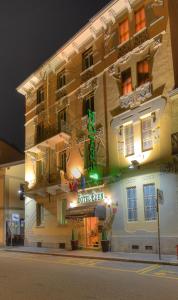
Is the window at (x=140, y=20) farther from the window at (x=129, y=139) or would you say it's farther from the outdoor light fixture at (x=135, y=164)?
the outdoor light fixture at (x=135, y=164)

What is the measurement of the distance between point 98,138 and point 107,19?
25.7ft

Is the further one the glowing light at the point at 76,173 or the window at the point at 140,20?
the glowing light at the point at 76,173

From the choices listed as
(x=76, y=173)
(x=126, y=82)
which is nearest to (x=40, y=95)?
(x=76, y=173)

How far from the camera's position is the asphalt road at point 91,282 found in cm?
968

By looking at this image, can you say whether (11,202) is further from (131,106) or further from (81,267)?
(81,267)

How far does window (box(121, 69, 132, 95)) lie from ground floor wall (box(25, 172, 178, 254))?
5.33 metres

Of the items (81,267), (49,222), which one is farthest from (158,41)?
(49,222)

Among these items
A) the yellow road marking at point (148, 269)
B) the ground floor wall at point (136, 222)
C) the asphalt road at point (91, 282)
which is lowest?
the yellow road marking at point (148, 269)

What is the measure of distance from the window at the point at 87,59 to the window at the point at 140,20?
482cm

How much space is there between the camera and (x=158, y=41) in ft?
68.3

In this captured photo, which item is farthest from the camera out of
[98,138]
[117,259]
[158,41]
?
[98,138]

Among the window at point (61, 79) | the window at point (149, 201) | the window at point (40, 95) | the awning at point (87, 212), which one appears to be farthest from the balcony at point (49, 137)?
the window at point (149, 201)

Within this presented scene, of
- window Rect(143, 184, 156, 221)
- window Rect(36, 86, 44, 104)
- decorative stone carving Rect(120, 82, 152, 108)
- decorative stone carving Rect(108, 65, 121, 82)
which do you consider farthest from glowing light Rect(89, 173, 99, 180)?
window Rect(36, 86, 44, 104)

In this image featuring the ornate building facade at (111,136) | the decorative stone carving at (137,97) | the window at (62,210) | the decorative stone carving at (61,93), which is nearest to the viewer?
the ornate building facade at (111,136)
